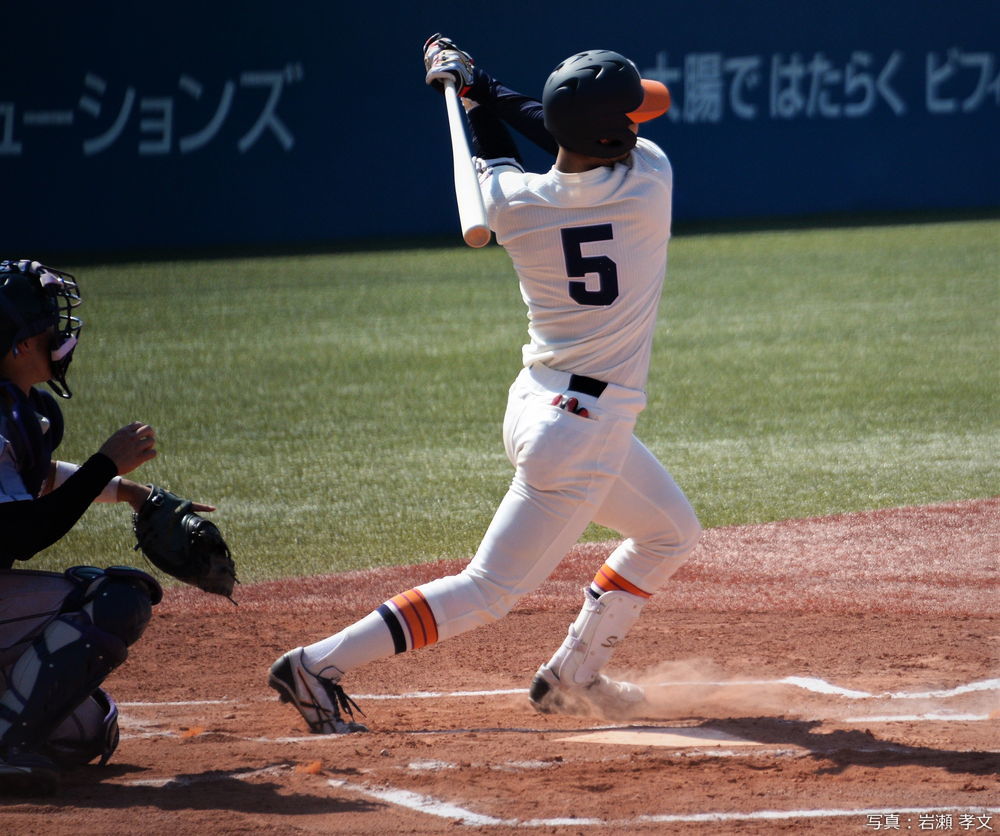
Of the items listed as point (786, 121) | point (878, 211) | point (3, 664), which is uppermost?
point (3, 664)

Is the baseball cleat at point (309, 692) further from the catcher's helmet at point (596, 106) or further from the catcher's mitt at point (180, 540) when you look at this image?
the catcher's helmet at point (596, 106)

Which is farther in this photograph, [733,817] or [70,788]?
[70,788]

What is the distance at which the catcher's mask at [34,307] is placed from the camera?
3473mm

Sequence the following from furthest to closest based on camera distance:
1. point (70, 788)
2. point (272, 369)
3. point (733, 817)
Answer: point (272, 369) → point (70, 788) → point (733, 817)

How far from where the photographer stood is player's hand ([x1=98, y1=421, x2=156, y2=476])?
3.43 m

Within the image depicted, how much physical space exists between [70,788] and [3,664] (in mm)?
362

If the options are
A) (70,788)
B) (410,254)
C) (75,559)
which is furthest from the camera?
(410,254)

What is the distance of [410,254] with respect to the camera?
57.3ft

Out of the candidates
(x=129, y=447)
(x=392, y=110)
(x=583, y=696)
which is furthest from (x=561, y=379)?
(x=392, y=110)

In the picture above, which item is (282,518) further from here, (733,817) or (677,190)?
(677,190)

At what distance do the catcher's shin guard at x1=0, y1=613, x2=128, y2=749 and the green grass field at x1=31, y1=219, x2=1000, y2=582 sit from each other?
2.56m

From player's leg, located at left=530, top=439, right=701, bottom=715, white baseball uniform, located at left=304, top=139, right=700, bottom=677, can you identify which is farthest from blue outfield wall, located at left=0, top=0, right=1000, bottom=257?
white baseball uniform, located at left=304, top=139, right=700, bottom=677

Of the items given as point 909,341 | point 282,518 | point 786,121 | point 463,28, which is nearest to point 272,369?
point 282,518

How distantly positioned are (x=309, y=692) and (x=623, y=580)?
3.20 ft
